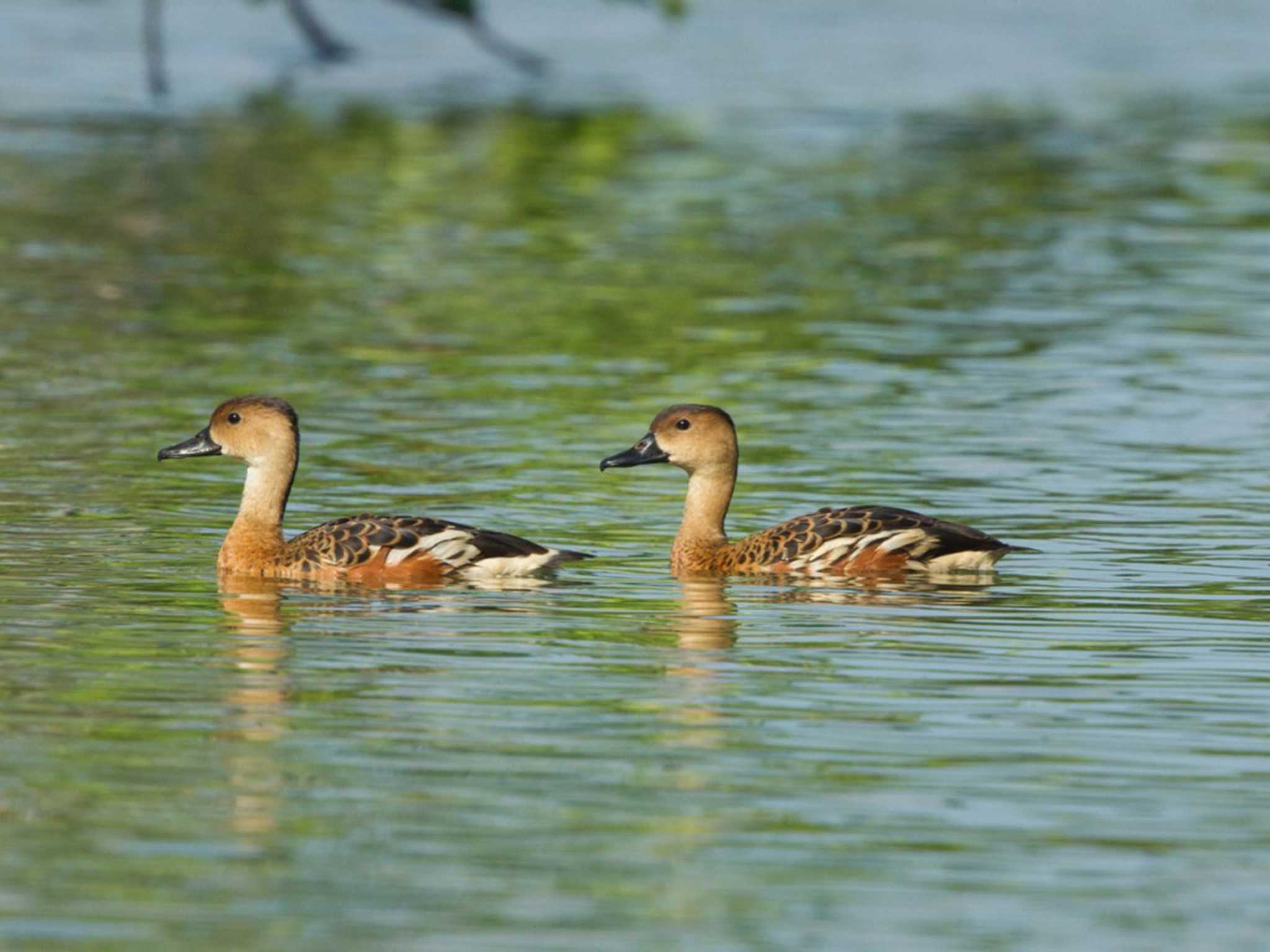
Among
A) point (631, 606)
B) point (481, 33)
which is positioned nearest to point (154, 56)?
point (481, 33)

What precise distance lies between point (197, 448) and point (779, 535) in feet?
10.8

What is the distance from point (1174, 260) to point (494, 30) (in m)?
41.4

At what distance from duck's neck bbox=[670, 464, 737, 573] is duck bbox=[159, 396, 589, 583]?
574mm

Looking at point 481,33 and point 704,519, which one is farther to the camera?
point 481,33

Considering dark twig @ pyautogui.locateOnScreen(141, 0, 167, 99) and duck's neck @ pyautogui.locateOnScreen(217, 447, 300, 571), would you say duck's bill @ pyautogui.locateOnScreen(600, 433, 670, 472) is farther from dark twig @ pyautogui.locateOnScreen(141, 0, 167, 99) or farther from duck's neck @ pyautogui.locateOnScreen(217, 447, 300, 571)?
dark twig @ pyautogui.locateOnScreen(141, 0, 167, 99)

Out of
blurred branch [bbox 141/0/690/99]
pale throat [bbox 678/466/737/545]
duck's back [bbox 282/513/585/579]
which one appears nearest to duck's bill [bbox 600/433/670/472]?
pale throat [bbox 678/466/737/545]

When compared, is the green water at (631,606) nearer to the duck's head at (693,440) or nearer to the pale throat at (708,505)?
the pale throat at (708,505)

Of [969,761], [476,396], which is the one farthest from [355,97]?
[969,761]

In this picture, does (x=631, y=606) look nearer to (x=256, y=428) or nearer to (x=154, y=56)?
(x=256, y=428)

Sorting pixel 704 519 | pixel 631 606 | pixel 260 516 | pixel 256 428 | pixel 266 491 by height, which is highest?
pixel 256 428

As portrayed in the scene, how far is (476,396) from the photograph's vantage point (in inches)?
925

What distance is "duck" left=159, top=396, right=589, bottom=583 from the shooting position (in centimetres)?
1540

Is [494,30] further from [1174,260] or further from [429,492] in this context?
[429,492]

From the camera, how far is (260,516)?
52.6 ft
